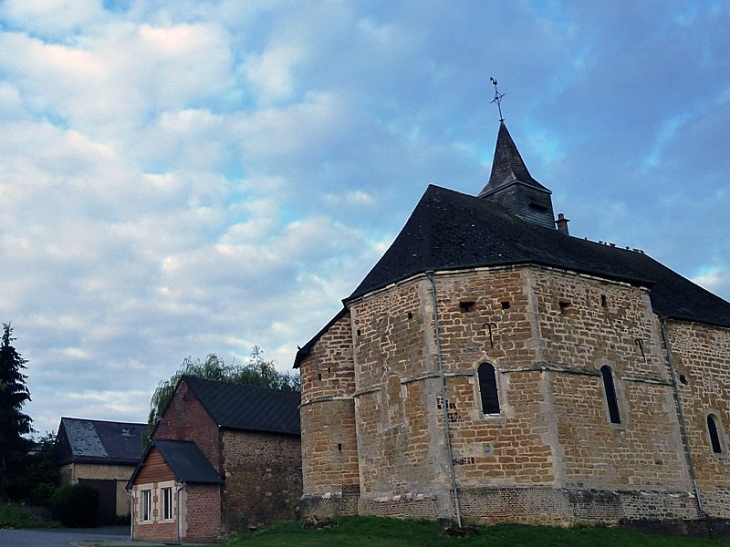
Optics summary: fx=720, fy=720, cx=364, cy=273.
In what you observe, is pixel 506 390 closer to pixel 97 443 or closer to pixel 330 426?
pixel 330 426

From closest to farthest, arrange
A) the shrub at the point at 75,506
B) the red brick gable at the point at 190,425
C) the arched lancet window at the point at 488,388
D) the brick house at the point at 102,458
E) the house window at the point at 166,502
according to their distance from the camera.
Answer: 1. the arched lancet window at the point at 488,388
2. the house window at the point at 166,502
3. the red brick gable at the point at 190,425
4. the shrub at the point at 75,506
5. the brick house at the point at 102,458

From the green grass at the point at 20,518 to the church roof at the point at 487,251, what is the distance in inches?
715

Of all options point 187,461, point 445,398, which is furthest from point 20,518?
point 445,398

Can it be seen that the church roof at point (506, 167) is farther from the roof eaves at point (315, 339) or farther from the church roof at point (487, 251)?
the roof eaves at point (315, 339)

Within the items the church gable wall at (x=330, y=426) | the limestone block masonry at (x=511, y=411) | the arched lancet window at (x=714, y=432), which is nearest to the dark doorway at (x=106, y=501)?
the church gable wall at (x=330, y=426)

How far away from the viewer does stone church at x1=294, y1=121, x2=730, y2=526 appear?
17.9m

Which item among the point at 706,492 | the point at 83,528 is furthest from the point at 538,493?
the point at 83,528

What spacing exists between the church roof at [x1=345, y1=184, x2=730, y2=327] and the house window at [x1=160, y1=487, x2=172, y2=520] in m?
9.85

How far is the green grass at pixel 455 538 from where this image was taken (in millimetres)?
15898

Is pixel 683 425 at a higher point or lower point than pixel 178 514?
higher

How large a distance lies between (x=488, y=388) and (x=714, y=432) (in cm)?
864

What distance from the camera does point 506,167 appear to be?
28.6 metres

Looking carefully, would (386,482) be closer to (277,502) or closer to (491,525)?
(491,525)

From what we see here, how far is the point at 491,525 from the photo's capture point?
17203 mm
